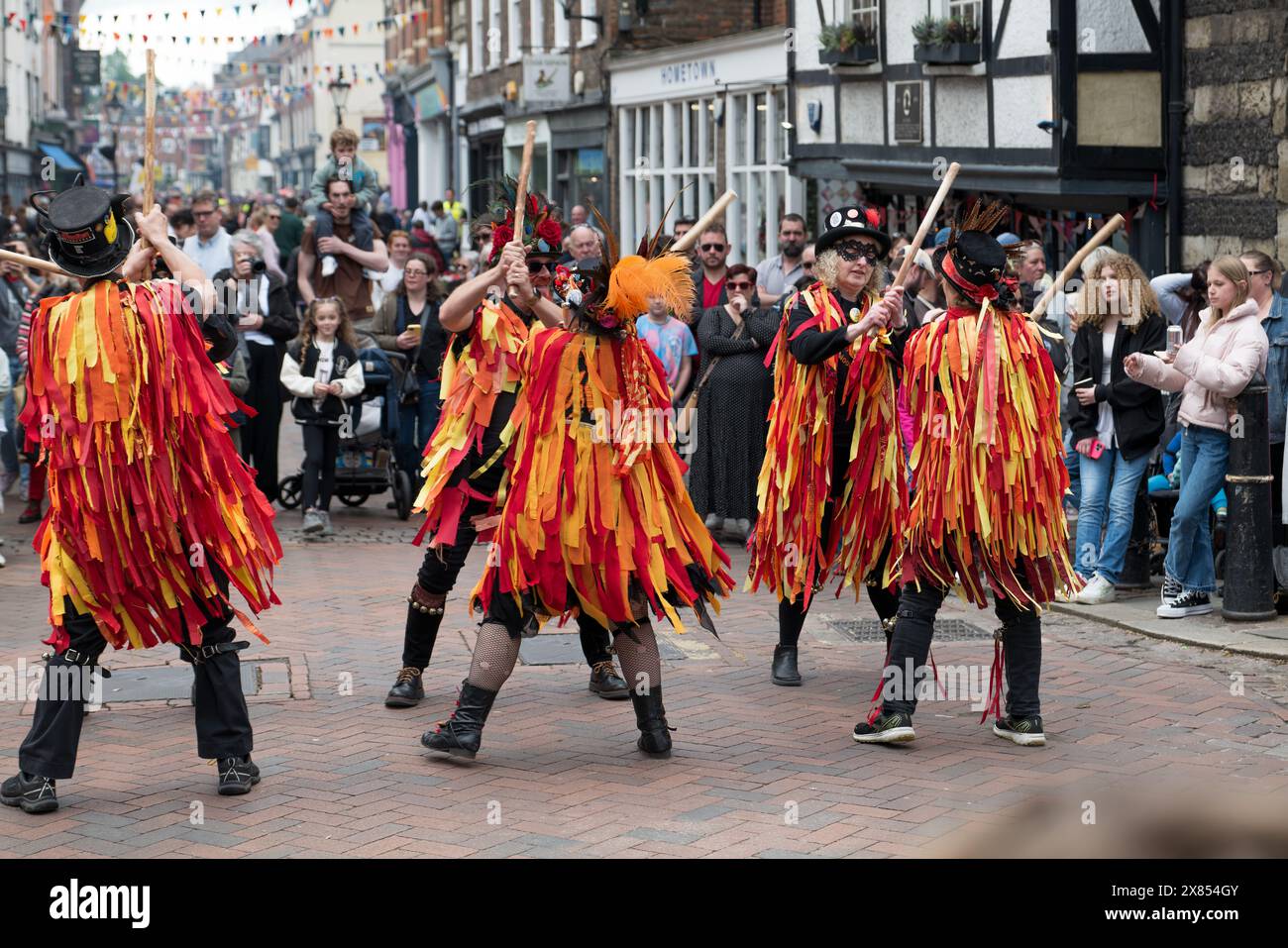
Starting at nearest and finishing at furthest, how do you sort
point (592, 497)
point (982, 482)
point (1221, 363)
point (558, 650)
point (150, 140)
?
point (150, 140) → point (592, 497) → point (982, 482) → point (558, 650) → point (1221, 363)

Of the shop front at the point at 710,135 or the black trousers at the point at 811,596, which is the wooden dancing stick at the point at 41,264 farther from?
the shop front at the point at 710,135

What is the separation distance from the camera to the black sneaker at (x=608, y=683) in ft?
24.8

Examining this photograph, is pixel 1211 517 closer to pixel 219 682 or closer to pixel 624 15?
pixel 219 682

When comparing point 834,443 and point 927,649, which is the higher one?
point 834,443

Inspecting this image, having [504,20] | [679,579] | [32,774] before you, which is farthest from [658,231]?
[504,20]

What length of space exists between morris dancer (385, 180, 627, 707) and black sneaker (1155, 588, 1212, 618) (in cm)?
325

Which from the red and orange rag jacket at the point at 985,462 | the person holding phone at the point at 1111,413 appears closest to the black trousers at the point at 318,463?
the person holding phone at the point at 1111,413

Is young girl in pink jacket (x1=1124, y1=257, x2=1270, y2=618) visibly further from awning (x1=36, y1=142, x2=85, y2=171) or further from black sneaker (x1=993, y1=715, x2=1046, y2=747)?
awning (x1=36, y1=142, x2=85, y2=171)

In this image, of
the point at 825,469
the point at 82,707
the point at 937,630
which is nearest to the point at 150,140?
the point at 82,707

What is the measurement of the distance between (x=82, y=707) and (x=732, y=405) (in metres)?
5.98

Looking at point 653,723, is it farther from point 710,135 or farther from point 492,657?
point 710,135

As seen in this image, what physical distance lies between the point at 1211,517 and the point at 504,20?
26.3m

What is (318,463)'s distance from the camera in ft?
40.0

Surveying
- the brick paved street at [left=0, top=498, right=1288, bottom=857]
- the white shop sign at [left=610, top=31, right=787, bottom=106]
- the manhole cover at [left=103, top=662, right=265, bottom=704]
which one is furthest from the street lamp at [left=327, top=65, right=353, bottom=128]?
the brick paved street at [left=0, top=498, right=1288, bottom=857]
